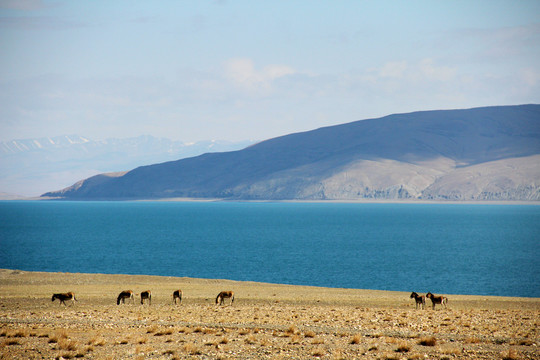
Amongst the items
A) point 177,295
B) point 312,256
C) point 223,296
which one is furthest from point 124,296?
point 312,256

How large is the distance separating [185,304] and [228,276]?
29.5m

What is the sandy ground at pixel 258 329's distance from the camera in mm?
17094

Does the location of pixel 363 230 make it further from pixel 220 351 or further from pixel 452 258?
pixel 220 351

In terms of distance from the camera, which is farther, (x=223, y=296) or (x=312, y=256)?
(x=312, y=256)

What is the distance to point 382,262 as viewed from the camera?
235 feet

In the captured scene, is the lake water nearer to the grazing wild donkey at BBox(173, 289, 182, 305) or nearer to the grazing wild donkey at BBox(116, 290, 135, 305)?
the grazing wild donkey at BBox(173, 289, 182, 305)

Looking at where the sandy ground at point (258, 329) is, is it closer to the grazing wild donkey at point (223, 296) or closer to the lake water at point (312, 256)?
the grazing wild donkey at point (223, 296)

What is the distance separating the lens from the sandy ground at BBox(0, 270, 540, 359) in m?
17.1

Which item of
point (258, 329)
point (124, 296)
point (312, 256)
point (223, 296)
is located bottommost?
point (312, 256)

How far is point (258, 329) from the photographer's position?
21156 mm

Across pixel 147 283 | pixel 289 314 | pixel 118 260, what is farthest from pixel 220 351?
pixel 118 260

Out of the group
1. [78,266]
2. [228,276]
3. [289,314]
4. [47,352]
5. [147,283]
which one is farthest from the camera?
[78,266]

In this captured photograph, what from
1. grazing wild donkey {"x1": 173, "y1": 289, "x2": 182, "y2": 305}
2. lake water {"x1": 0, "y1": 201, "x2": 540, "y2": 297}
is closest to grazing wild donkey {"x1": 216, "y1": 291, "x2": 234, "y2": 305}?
grazing wild donkey {"x1": 173, "y1": 289, "x2": 182, "y2": 305}

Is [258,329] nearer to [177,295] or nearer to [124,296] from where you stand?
[177,295]
